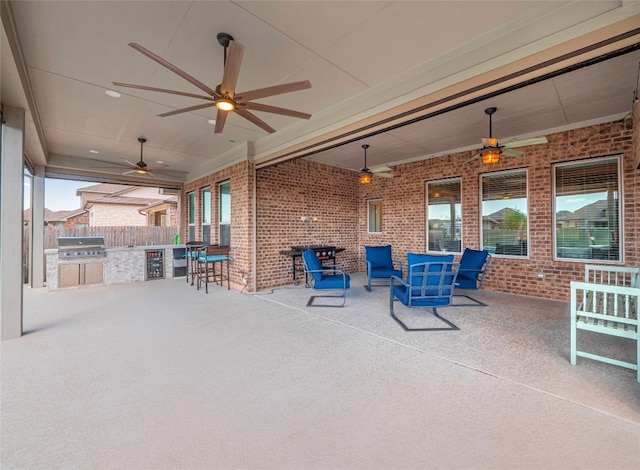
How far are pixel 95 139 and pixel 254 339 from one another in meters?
5.62

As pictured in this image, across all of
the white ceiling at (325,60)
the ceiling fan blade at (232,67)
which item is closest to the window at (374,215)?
the white ceiling at (325,60)

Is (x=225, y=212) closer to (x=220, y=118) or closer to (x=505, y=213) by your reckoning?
(x=220, y=118)

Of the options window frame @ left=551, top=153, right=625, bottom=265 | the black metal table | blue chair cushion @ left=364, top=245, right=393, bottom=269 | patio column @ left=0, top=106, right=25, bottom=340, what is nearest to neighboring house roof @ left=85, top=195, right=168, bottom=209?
the black metal table

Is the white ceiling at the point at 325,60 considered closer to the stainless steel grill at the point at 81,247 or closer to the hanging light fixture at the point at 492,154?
the hanging light fixture at the point at 492,154

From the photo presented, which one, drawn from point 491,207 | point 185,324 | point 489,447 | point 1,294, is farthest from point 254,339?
point 491,207

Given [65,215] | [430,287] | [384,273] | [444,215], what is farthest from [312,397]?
[65,215]

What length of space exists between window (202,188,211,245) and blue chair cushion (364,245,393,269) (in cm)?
444

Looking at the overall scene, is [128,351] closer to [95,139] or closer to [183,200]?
[95,139]

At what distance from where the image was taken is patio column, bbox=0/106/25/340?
341cm

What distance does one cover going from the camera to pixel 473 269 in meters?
4.91

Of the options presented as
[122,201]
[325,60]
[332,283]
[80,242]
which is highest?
[325,60]

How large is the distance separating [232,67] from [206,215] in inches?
243

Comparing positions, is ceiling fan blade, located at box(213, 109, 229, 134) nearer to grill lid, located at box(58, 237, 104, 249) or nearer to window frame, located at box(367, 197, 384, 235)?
grill lid, located at box(58, 237, 104, 249)

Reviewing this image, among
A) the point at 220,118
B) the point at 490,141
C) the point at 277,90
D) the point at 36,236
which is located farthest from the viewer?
the point at 36,236
